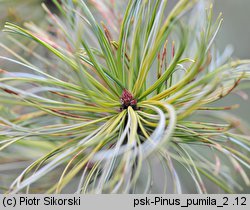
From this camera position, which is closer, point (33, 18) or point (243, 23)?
point (33, 18)

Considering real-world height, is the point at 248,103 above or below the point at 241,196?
above

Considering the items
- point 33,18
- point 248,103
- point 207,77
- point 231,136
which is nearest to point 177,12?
point 207,77

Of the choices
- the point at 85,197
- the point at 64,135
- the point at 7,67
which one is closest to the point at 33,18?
the point at 7,67

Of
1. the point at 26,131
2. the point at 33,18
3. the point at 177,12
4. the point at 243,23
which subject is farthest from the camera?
the point at 243,23

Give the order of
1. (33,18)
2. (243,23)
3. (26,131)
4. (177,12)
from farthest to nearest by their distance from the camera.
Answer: (243,23) < (33,18) < (26,131) < (177,12)

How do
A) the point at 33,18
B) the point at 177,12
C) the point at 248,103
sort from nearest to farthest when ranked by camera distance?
the point at 177,12
the point at 33,18
the point at 248,103

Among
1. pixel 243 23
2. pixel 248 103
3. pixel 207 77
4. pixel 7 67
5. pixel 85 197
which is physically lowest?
pixel 85 197

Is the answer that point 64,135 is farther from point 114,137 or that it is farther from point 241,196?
point 241,196

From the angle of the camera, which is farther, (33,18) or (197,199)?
(33,18)

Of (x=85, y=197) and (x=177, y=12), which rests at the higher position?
(x=177, y=12)
